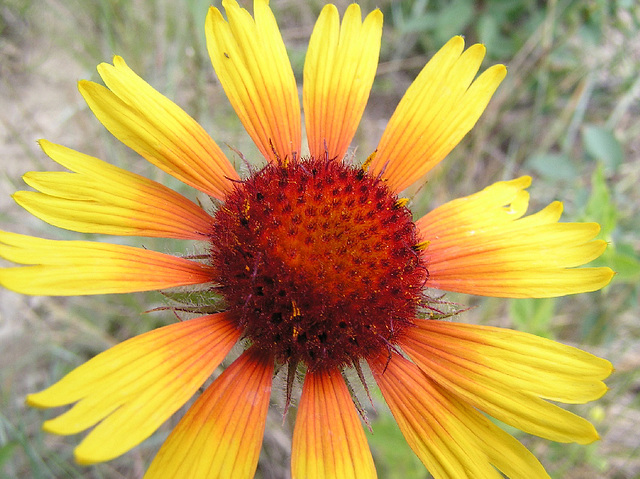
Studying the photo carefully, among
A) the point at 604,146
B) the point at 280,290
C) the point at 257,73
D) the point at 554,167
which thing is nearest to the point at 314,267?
the point at 280,290

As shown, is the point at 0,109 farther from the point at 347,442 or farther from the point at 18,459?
the point at 347,442

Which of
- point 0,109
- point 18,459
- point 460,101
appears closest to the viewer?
point 460,101

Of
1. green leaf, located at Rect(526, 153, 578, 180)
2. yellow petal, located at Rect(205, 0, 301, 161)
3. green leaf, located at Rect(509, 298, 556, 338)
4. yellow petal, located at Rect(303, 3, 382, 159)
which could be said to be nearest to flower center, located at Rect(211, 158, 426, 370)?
yellow petal, located at Rect(205, 0, 301, 161)

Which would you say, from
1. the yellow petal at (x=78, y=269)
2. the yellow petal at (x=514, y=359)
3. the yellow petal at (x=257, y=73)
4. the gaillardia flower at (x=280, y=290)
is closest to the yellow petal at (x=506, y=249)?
the gaillardia flower at (x=280, y=290)

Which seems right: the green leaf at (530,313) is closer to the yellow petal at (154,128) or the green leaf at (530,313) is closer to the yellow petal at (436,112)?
the yellow petal at (436,112)

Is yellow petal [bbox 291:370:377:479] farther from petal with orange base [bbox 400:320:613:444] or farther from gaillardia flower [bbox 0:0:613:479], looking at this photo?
petal with orange base [bbox 400:320:613:444]

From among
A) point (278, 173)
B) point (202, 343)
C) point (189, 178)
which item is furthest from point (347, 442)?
point (189, 178)
